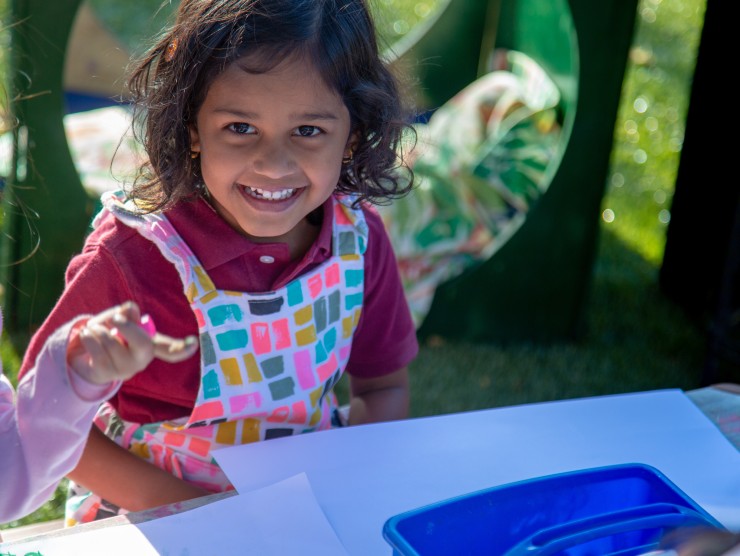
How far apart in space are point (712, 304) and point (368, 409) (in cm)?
177

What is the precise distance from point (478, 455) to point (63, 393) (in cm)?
44

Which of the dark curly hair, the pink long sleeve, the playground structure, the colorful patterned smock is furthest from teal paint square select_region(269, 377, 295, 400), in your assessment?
the playground structure

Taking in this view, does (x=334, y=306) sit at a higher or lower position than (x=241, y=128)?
lower

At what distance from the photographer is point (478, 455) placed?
0.95 m

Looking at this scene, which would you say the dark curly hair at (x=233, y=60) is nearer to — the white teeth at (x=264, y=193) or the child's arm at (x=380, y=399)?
the white teeth at (x=264, y=193)

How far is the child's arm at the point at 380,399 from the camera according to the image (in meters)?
1.22

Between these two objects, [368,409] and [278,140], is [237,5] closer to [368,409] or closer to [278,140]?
[278,140]

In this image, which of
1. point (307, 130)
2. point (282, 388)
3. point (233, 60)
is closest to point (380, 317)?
point (282, 388)

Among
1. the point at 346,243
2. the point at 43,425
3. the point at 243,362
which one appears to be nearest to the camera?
the point at 43,425

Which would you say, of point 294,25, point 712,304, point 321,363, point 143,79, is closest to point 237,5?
point 294,25

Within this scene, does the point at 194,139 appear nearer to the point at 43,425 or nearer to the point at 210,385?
the point at 210,385

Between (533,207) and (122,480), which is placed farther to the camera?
(533,207)

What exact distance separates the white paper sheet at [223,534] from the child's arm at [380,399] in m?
0.38

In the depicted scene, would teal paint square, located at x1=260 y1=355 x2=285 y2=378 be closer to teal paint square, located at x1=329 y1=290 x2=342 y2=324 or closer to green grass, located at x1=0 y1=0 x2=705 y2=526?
teal paint square, located at x1=329 y1=290 x2=342 y2=324
